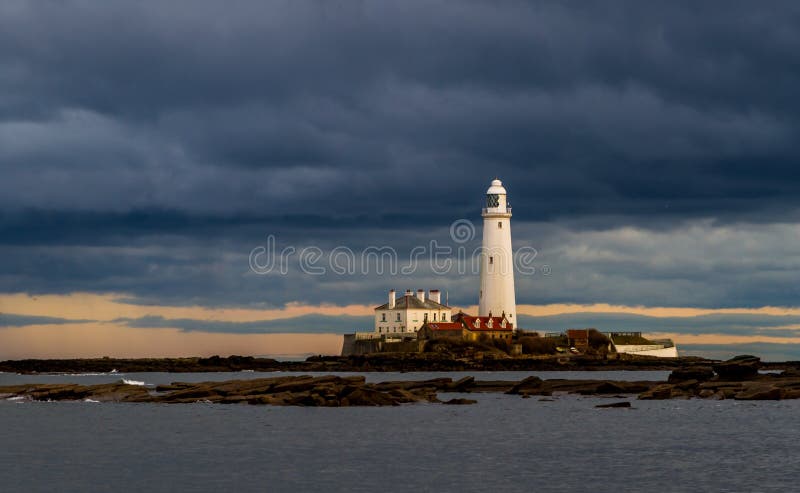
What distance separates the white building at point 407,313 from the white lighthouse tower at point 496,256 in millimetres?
10262

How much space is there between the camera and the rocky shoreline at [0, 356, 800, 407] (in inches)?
2212

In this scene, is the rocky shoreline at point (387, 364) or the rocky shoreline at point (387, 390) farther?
the rocky shoreline at point (387, 364)

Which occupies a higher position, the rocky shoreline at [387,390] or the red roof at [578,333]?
the red roof at [578,333]

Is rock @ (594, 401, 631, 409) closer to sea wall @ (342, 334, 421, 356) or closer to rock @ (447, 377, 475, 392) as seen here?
rock @ (447, 377, 475, 392)

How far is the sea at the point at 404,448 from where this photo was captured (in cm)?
3231

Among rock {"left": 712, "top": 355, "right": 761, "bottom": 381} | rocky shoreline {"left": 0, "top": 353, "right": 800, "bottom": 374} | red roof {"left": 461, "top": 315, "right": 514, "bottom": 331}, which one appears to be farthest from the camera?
red roof {"left": 461, "top": 315, "right": 514, "bottom": 331}

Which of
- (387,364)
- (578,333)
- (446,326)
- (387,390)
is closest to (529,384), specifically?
(387,390)

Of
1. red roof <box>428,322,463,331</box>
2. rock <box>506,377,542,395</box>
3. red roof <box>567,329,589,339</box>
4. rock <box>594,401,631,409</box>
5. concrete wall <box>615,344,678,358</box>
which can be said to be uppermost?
red roof <box>428,322,463,331</box>

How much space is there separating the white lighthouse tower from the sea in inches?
1640

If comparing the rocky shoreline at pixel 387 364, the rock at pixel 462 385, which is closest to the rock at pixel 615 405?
the rock at pixel 462 385

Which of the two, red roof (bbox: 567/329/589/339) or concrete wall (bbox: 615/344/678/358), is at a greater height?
red roof (bbox: 567/329/589/339)

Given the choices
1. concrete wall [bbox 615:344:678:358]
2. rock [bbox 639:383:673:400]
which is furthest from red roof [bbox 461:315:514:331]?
rock [bbox 639:383:673:400]

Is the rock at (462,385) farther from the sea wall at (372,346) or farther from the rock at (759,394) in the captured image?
the sea wall at (372,346)

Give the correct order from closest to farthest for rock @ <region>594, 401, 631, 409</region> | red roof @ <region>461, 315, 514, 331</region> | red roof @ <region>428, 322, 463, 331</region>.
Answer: rock @ <region>594, 401, 631, 409</region>, red roof @ <region>461, 315, 514, 331</region>, red roof @ <region>428, 322, 463, 331</region>
